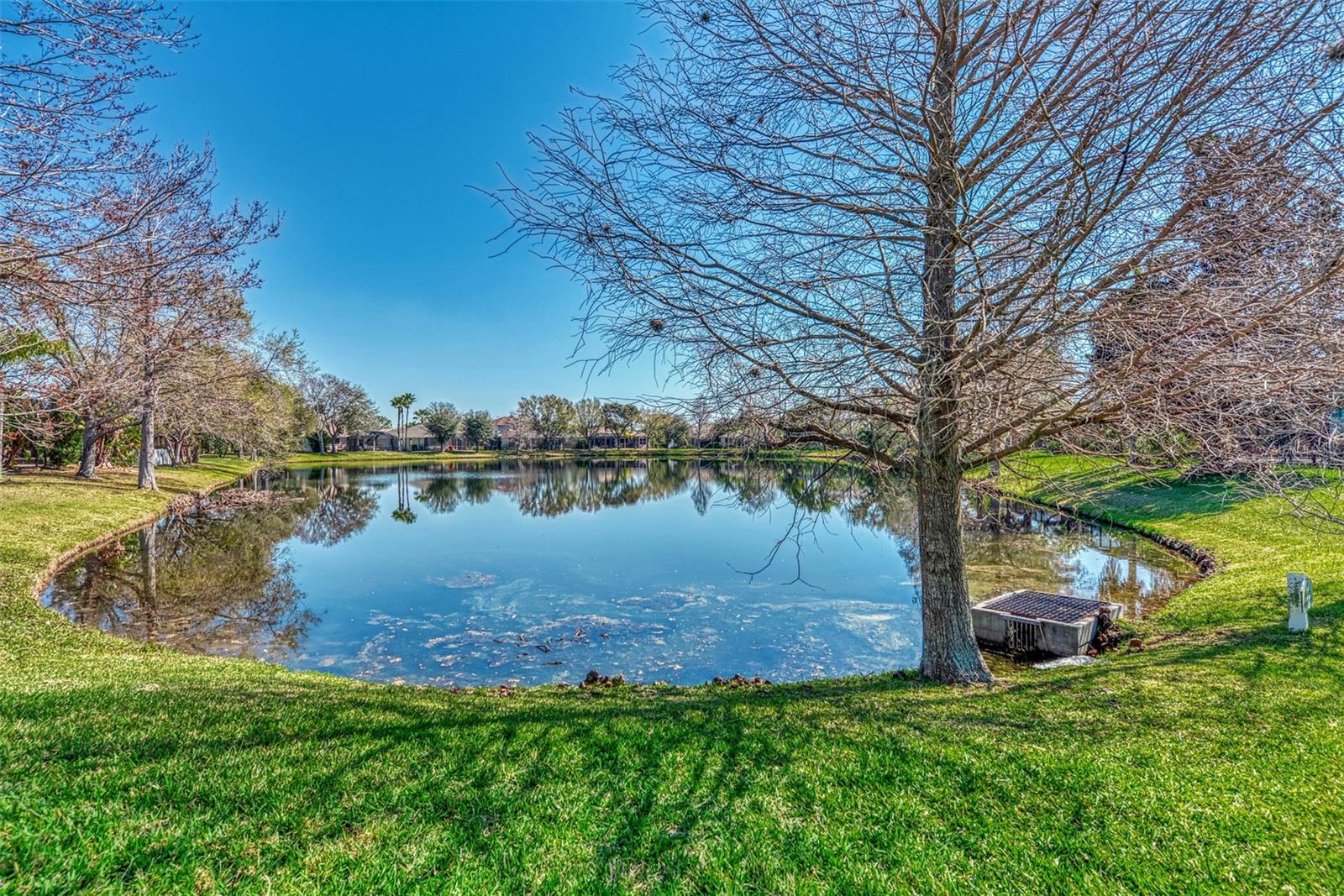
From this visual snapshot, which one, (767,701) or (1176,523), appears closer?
(767,701)

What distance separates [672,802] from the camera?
333cm

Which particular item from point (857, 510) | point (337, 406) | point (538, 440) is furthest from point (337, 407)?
point (857, 510)

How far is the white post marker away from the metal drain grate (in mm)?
2211

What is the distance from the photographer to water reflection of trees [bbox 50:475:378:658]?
9.29m

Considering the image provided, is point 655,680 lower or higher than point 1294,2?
lower

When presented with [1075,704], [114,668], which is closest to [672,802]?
[1075,704]

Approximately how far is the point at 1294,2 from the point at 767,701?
6076 mm

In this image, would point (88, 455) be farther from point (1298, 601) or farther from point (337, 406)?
point (337, 406)

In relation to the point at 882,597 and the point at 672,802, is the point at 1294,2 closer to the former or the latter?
the point at 672,802

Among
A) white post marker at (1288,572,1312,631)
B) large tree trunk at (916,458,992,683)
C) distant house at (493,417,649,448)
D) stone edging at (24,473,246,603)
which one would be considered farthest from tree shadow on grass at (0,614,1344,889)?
distant house at (493,417,649,448)

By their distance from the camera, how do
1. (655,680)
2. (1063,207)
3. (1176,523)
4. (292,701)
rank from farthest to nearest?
(1176,523), (655,680), (292,701), (1063,207)

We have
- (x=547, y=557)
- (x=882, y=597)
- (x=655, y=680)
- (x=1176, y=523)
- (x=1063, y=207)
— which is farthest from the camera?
(x=1176, y=523)

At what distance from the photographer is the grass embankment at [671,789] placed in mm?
2682

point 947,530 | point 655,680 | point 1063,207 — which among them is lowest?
point 655,680
